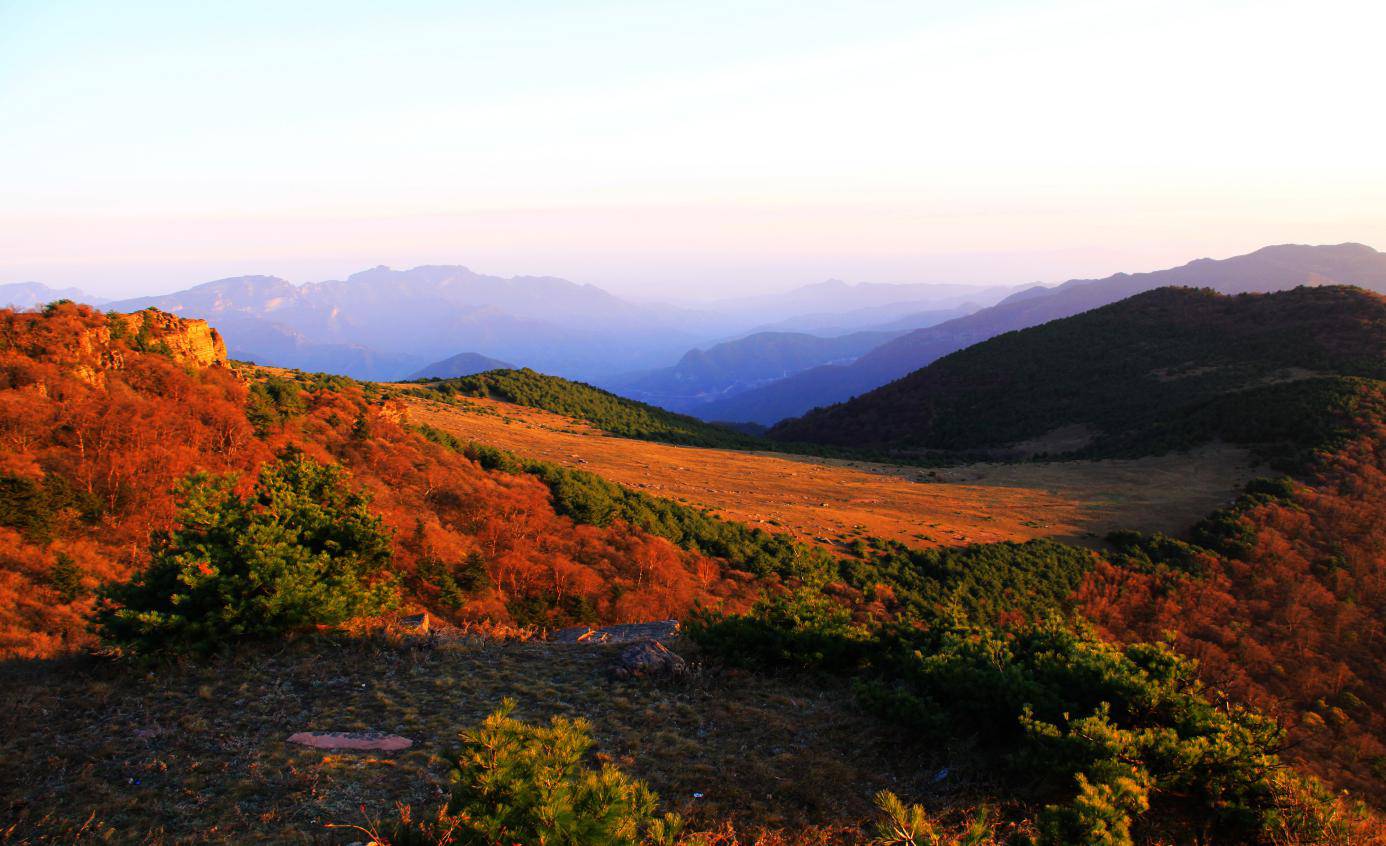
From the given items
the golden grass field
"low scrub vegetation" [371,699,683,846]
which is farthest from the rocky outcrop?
"low scrub vegetation" [371,699,683,846]

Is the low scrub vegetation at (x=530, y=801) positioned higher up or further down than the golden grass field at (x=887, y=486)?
higher up

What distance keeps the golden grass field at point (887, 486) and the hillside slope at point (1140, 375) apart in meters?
7.87

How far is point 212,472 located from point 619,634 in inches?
340

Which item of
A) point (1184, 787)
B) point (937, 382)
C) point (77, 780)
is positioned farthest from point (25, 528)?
point (937, 382)

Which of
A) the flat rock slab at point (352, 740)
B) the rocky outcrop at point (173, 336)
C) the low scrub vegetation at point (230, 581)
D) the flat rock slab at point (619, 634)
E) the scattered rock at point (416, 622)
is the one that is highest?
the rocky outcrop at point (173, 336)

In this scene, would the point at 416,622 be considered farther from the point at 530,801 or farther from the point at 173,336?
the point at 173,336

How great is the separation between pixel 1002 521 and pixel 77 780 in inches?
1244

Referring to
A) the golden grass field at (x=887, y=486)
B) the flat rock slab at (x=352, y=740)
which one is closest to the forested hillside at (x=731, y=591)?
the flat rock slab at (x=352, y=740)

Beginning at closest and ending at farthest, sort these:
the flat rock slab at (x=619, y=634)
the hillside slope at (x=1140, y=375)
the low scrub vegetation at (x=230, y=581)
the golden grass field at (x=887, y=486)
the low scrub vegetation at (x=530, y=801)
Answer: the low scrub vegetation at (x=530, y=801), the low scrub vegetation at (x=230, y=581), the flat rock slab at (x=619, y=634), the golden grass field at (x=887, y=486), the hillside slope at (x=1140, y=375)

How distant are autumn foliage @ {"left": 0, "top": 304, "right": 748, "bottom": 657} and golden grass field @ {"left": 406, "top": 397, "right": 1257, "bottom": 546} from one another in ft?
23.1

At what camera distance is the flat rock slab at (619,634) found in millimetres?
10164

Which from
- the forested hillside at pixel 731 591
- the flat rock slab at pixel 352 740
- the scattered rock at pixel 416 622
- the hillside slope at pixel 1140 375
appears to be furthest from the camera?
the hillside slope at pixel 1140 375

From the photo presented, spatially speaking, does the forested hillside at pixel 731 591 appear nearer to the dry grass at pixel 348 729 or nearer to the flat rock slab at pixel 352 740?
the dry grass at pixel 348 729

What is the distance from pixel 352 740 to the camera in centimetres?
602
